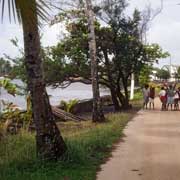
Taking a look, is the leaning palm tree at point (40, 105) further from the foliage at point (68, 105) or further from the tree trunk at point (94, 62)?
the foliage at point (68, 105)

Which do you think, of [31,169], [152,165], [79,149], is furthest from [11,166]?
[152,165]

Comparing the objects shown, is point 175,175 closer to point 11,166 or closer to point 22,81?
point 11,166

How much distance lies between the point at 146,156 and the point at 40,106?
3.09 meters

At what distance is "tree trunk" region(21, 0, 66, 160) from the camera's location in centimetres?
1091

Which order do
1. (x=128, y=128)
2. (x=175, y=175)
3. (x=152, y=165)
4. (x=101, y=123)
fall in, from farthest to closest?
(x=101, y=123) → (x=128, y=128) → (x=152, y=165) → (x=175, y=175)

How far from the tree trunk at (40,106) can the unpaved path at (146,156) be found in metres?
1.07

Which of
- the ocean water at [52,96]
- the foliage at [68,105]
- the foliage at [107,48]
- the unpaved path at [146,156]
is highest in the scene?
the foliage at [107,48]

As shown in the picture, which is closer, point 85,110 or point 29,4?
point 29,4

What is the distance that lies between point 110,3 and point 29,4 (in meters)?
24.1

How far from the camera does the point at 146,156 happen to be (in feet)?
42.0

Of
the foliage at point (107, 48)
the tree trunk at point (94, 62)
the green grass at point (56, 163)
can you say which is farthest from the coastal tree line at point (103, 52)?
the green grass at point (56, 163)

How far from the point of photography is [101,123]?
2148 centimetres

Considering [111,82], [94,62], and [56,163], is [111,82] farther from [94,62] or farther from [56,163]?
[56,163]

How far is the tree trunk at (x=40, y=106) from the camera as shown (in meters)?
10.9
